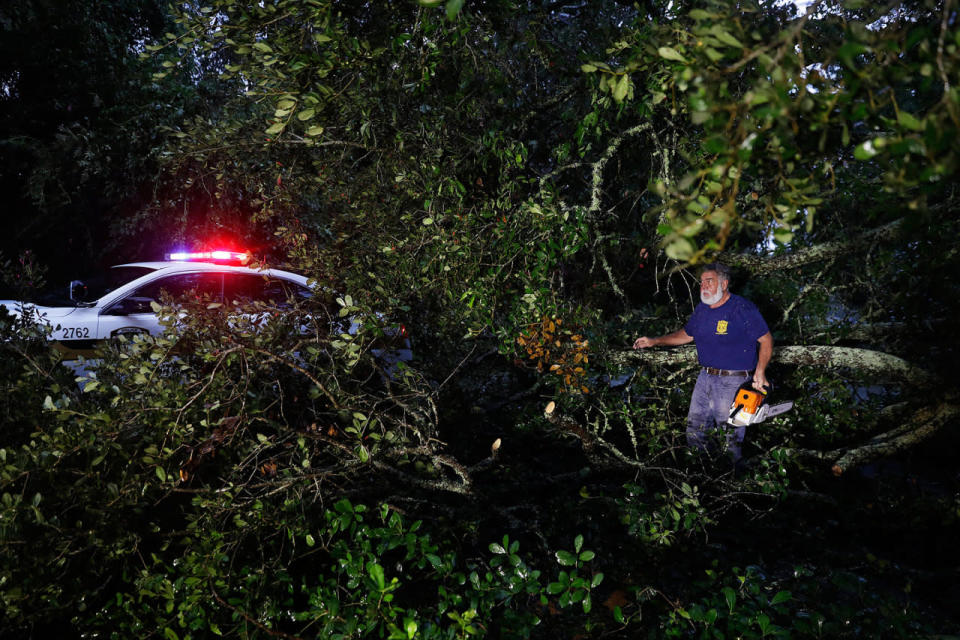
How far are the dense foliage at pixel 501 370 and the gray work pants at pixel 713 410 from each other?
0.25 meters

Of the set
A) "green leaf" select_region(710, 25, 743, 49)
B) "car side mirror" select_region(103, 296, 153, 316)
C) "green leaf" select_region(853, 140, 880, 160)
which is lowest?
"car side mirror" select_region(103, 296, 153, 316)

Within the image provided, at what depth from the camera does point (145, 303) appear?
6.31 m

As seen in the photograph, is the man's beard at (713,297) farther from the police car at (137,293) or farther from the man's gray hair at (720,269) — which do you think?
the police car at (137,293)

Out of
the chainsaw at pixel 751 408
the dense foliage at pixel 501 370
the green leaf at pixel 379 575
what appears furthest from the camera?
the chainsaw at pixel 751 408

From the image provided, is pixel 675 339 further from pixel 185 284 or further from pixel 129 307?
pixel 129 307

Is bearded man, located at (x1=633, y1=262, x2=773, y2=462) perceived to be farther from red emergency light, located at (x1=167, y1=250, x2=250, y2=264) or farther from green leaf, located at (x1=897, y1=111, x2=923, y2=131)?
red emergency light, located at (x1=167, y1=250, x2=250, y2=264)

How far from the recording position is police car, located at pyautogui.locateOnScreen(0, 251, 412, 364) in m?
5.99

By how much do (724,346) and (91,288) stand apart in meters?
7.36

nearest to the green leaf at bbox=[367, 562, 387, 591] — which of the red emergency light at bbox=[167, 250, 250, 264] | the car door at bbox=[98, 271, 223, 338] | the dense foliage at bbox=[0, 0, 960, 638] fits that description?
the dense foliage at bbox=[0, 0, 960, 638]

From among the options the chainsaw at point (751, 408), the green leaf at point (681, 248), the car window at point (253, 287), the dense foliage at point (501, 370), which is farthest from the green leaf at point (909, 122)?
the car window at point (253, 287)

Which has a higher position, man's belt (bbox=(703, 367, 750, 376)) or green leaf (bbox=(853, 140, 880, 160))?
green leaf (bbox=(853, 140, 880, 160))

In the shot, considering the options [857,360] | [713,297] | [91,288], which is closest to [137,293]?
[91,288]

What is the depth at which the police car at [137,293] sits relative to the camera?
5988 mm

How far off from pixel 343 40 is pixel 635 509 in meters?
3.60
